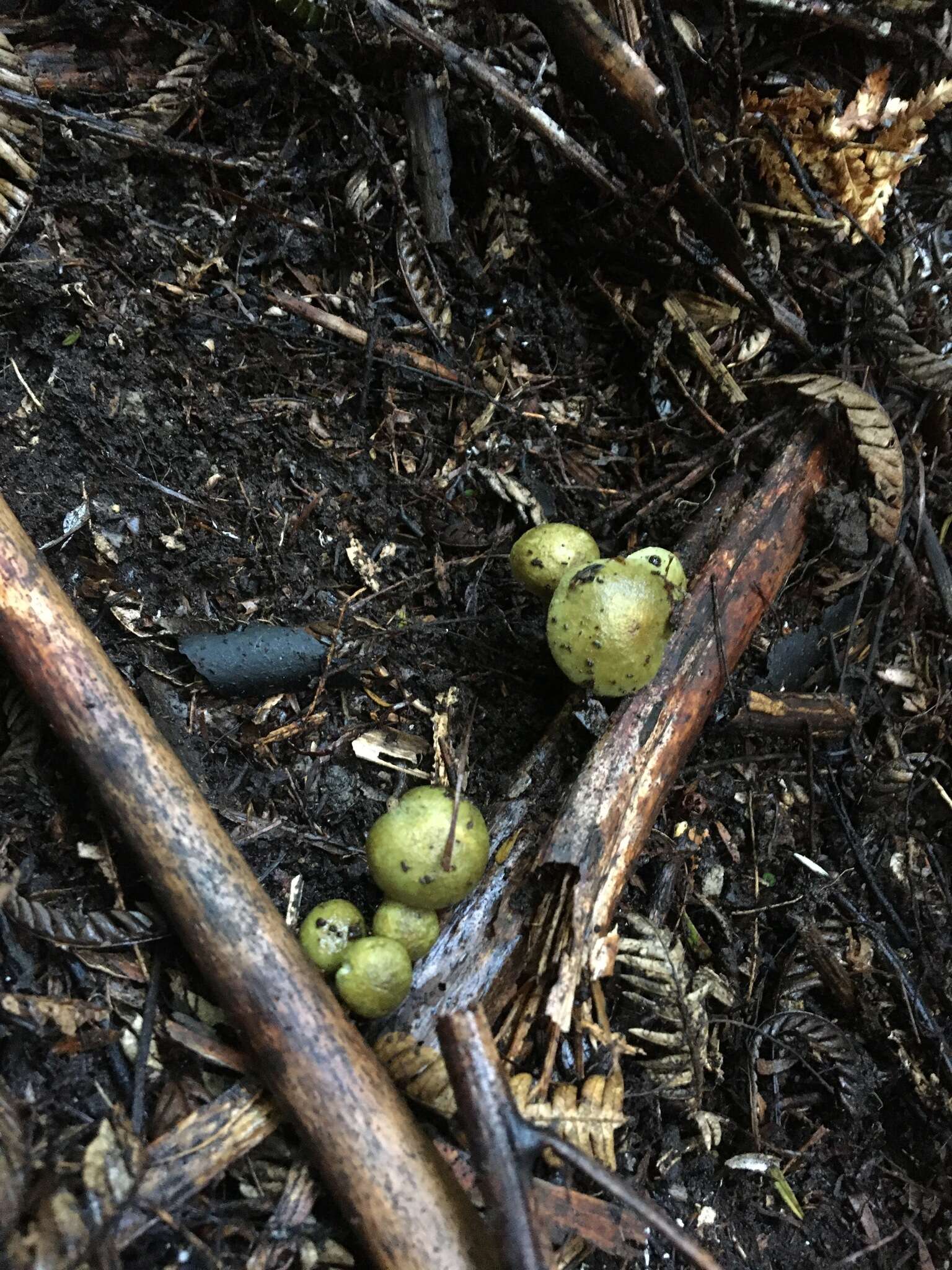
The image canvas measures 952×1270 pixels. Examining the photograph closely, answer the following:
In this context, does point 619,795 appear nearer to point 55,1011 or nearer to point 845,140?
point 55,1011

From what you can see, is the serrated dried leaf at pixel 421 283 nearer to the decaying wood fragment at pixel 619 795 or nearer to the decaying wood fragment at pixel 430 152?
the decaying wood fragment at pixel 430 152

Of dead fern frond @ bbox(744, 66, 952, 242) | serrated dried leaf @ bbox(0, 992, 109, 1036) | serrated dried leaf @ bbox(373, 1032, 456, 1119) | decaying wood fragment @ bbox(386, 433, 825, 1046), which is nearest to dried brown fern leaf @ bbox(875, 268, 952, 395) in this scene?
dead fern frond @ bbox(744, 66, 952, 242)

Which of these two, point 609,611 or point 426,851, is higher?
point 609,611

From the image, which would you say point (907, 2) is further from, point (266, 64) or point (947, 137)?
point (266, 64)

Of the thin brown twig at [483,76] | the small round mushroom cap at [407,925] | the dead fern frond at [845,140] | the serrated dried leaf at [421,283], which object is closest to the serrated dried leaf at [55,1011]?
the small round mushroom cap at [407,925]

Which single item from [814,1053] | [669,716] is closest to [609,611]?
[669,716]

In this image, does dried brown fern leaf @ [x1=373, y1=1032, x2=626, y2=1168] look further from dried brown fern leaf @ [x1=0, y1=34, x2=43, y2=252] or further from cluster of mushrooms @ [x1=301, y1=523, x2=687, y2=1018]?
dried brown fern leaf @ [x1=0, y1=34, x2=43, y2=252]
